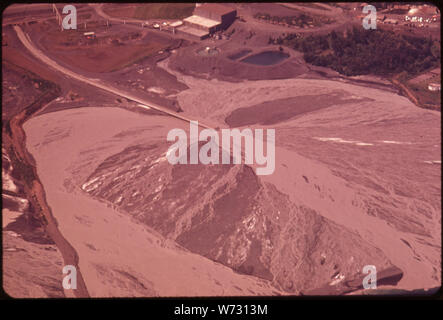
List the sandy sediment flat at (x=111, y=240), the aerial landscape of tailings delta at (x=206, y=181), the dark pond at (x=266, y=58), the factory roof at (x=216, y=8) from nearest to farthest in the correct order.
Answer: the sandy sediment flat at (x=111, y=240) → the aerial landscape of tailings delta at (x=206, y=181) → the dark pond at (x=266, y=58) → the factory roof at (x=216, y=8)

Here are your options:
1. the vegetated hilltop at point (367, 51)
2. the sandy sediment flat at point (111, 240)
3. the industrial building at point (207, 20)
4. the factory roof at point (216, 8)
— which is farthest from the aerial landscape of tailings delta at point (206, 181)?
the factory roof at point (216, 8)

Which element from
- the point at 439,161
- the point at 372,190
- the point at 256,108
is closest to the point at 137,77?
the point at 256,108

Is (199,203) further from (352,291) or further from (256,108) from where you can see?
(256,108)

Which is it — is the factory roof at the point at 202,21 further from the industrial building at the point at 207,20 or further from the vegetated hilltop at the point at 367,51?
the vegetated hilltop at the point at 367,51

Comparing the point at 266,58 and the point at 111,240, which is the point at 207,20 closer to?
the point at 266,58
